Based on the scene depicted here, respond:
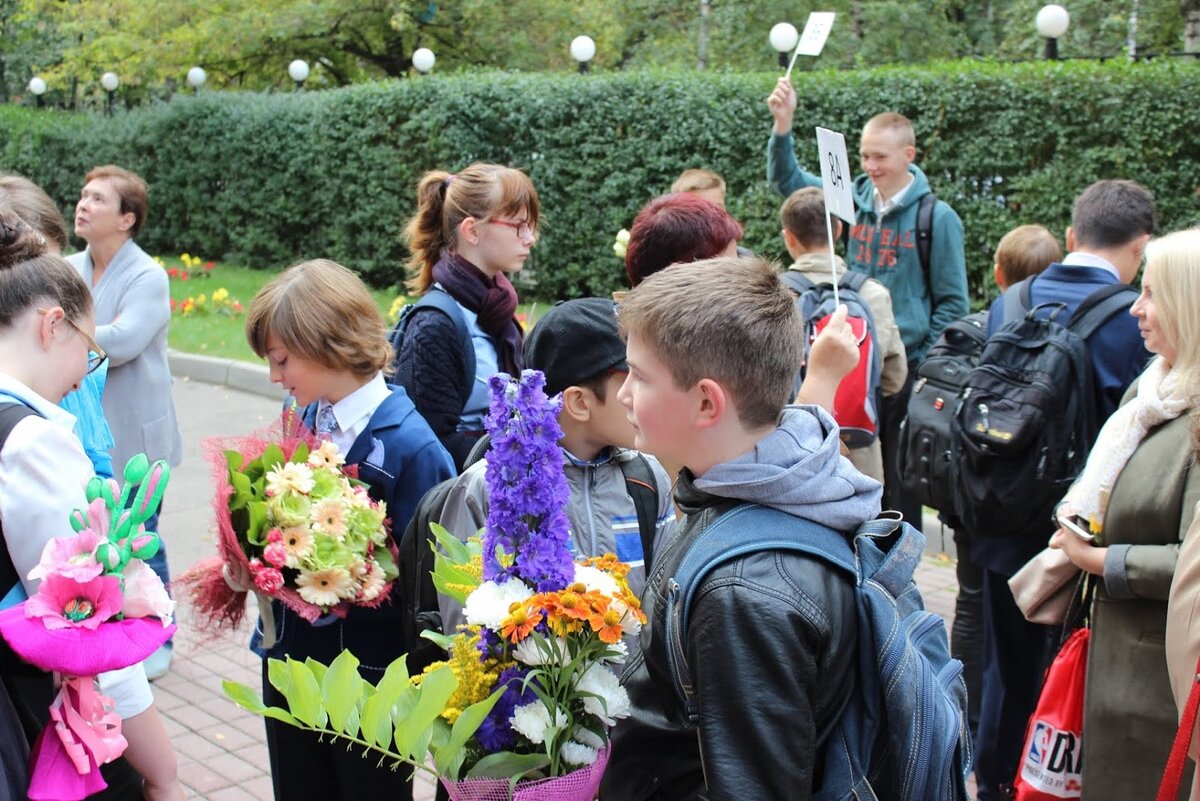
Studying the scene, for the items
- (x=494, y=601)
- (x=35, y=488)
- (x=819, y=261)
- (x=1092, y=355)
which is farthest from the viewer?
(x=819, y=261)

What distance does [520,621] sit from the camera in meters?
1.96

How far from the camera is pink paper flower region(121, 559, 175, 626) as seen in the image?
8.68 feet

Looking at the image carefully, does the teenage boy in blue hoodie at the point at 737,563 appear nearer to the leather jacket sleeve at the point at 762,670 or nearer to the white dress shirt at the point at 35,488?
the leather jacket sleeve at the point at 762,670

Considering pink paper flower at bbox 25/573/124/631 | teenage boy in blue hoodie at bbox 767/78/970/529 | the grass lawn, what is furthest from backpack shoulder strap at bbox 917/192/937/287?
pink paper flower at bbox 25/573/124/631

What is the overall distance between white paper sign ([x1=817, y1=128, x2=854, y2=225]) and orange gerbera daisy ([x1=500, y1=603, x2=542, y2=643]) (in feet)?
7.64

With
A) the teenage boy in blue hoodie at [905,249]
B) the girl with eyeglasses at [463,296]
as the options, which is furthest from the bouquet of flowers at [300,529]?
the teenage boy in blue hoodie at [905,249]

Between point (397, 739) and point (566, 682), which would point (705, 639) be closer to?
point (566, 682)

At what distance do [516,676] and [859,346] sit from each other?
3.12m

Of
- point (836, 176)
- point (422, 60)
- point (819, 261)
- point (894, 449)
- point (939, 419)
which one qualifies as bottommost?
point (894, 449)

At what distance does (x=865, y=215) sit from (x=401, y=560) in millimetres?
4453

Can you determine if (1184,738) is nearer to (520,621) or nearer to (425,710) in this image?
(520,621)

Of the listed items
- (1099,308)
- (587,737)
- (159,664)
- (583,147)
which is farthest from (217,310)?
(587,737)

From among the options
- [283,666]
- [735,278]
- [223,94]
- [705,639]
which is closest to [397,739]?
[283,666]

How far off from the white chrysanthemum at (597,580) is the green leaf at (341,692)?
40 cm
